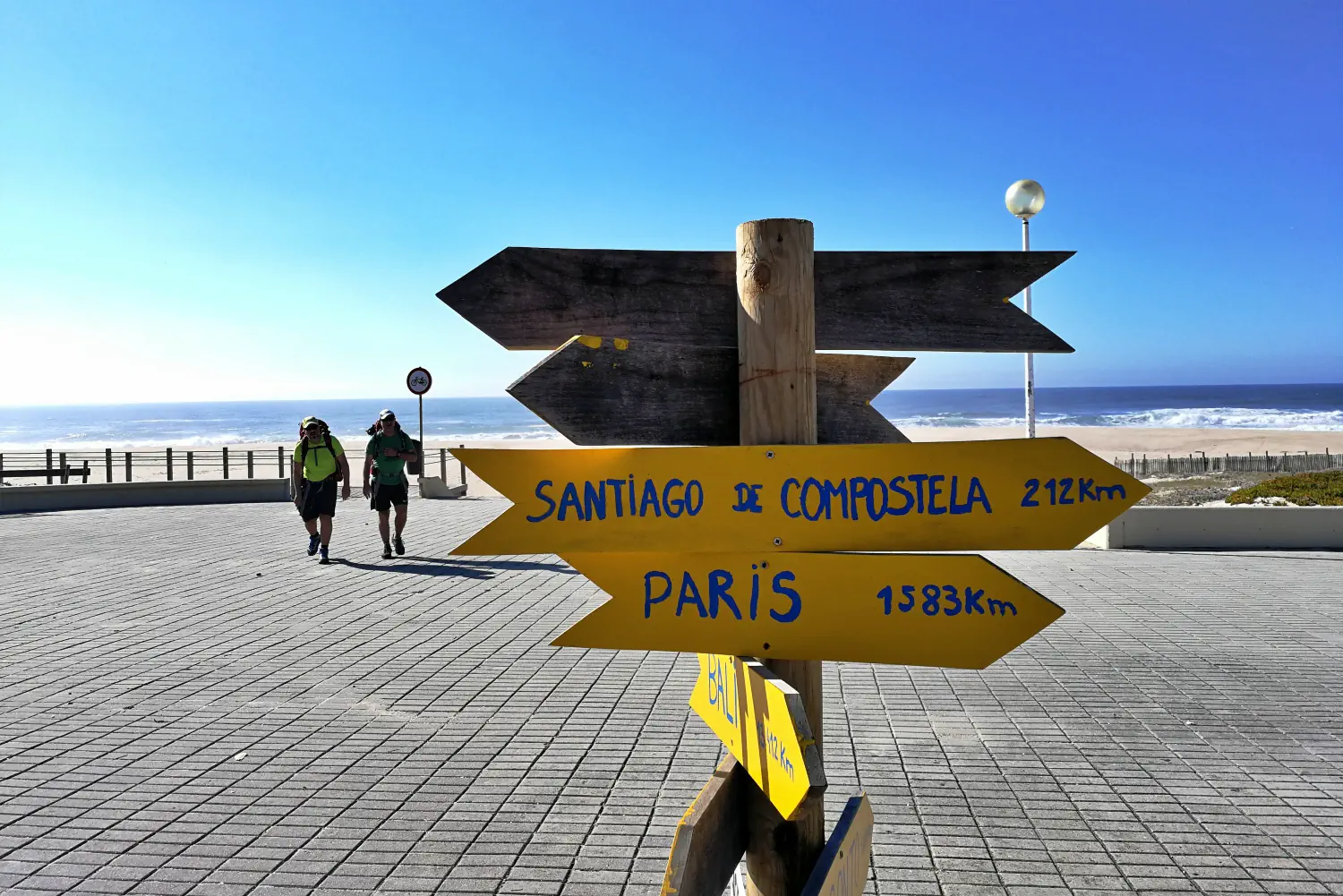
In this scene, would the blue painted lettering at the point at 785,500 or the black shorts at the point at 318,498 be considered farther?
the black shorts at the point at 318,498

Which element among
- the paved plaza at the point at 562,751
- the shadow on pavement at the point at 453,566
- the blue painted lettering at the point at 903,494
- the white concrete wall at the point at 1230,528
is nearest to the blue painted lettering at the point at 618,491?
the blue painted lettering at the point at 903,494

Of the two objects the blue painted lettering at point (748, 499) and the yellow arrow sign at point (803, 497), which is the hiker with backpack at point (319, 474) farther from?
the blue painted lettering at point (748, 499)

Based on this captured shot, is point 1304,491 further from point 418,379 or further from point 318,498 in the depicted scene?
point 418,379

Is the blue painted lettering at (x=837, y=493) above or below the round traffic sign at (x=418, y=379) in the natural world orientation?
below

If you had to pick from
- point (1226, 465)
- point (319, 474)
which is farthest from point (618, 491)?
point (1226, 465)

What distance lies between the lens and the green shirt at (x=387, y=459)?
10703mm

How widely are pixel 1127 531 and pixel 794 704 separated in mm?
10816

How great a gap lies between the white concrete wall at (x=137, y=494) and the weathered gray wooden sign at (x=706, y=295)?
58.9 ft

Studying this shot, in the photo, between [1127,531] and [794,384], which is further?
[1127,531]

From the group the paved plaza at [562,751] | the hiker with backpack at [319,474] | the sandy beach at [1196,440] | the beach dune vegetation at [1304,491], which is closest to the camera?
the paved plaza at [562,751]

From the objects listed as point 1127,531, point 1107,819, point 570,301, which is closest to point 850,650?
point 570,301

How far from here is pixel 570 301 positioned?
6.93 feet

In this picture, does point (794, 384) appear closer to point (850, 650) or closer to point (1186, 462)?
point (850, 650)

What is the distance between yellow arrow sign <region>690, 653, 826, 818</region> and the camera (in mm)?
1650
